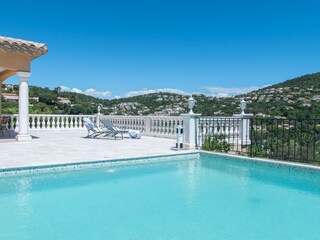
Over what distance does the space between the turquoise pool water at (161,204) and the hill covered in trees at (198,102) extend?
9443 millimetres

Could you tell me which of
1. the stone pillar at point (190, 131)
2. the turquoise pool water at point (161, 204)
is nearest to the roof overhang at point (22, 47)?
the stone pillar at point (190, 131)

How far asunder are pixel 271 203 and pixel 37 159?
520 cm

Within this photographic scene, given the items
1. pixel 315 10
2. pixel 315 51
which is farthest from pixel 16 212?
pixel 315 51

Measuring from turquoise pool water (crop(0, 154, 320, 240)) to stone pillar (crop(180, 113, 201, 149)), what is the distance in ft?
8.53

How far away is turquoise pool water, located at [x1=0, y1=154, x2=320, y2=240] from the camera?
3.43 m

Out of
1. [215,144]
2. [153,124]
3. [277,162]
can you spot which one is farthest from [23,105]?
[277,162]

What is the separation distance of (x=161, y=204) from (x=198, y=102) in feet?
51.7

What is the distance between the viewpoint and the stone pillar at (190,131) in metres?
9.55

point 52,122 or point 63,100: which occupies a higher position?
point 63,100

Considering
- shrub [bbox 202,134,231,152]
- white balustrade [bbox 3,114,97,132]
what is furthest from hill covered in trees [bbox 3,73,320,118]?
shrub [bbox 202,134,231,152]

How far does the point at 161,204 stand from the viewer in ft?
14.8

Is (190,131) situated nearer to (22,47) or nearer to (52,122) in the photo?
(22,47)

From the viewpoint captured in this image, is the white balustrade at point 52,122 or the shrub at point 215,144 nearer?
the shrub at point 215,144

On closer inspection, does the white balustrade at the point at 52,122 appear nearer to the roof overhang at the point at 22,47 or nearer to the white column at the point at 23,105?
the white column at the point at 23,105
